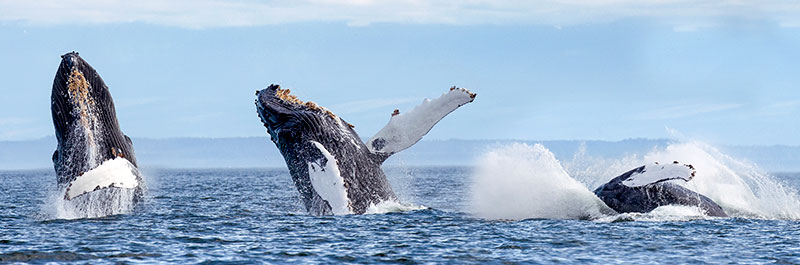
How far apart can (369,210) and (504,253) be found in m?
4.76

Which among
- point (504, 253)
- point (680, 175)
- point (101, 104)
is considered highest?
point (101, 104)

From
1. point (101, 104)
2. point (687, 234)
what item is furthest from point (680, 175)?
point (101, 104)

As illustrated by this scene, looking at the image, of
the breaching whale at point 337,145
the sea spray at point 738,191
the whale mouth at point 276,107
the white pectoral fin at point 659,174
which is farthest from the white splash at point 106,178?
the sea spray at point 738,191

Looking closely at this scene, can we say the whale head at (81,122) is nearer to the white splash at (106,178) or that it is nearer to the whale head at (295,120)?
the white splash at (106,178)

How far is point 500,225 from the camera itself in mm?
19172

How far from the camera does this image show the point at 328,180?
1886 centimetres

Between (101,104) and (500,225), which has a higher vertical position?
(101,104)

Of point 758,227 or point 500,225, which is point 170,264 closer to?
point 500,225

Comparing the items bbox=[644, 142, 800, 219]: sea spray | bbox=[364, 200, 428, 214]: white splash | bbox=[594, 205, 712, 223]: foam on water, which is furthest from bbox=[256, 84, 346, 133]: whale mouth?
bbox=[644, 142, 800, 219]: sea spray

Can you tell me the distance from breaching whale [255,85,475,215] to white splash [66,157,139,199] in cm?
288

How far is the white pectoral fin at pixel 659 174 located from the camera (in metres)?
18.4

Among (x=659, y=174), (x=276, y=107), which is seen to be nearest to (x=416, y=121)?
(x=276, y=107)

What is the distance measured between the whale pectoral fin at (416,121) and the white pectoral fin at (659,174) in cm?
354

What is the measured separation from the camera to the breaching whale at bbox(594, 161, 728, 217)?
19.2 m
